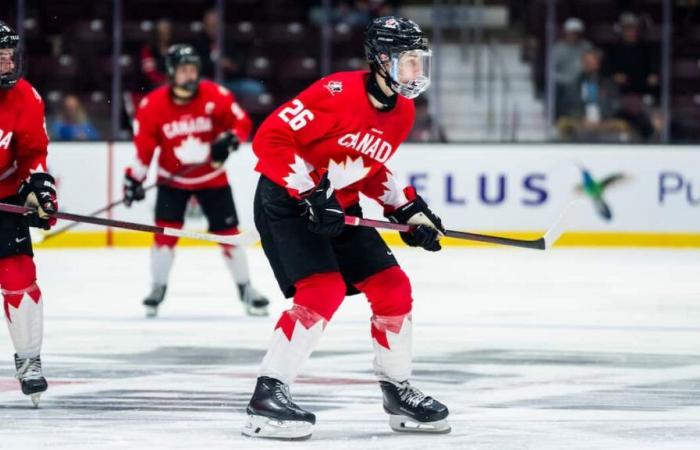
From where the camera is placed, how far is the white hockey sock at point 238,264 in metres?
7.96

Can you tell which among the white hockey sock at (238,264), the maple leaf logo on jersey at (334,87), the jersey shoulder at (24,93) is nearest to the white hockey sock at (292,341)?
the maple leaf logo on jersey at (334,87)

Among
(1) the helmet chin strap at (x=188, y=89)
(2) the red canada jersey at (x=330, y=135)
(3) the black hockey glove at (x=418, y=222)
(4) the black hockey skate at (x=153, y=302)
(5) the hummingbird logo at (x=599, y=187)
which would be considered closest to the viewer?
(2) the red canada jersey at (x=330, y=135)

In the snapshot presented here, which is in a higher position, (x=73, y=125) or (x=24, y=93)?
(x=24, y=93)

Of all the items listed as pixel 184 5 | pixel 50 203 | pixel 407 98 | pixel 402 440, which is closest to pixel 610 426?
pixel 402 440

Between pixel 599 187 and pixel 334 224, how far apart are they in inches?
290

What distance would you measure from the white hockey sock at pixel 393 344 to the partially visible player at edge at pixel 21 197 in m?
1.07

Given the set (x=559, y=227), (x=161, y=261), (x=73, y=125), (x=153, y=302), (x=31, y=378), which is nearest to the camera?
(x=31, y=378)

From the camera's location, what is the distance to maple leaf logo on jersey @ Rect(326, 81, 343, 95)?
4547 millimetres

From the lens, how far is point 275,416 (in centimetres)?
446

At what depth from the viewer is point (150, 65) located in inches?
482

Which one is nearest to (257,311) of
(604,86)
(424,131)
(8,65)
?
(8,65)

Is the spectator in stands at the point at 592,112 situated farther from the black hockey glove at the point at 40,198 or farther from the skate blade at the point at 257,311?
the black hockey glove at the point at 40,198

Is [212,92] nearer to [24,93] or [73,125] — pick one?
[24,93]

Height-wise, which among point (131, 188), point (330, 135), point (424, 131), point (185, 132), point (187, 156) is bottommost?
point (424, 131)
